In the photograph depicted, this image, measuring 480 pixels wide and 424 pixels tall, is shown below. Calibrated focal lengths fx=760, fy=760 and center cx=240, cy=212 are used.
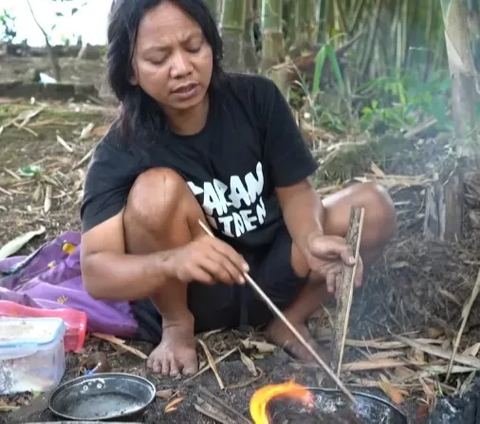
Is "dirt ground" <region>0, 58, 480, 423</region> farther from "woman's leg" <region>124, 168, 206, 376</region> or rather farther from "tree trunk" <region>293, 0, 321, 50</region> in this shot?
"tree trunk" <region>293, 0, 321, 50</region>

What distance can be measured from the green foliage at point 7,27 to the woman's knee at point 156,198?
395 cm

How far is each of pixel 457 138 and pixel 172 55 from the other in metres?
1.46

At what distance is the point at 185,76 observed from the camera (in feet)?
7.45

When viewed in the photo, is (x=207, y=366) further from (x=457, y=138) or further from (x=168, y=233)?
(x=457, y=138)

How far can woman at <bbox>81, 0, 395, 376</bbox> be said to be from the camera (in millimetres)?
2299

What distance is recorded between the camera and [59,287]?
116 inches

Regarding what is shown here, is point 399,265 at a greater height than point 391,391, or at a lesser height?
greater

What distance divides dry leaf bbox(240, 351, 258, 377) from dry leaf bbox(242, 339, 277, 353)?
61mm

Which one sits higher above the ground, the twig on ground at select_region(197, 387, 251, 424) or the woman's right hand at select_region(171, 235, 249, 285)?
the woman's right hand at select_region(171, 235, 249, 285)

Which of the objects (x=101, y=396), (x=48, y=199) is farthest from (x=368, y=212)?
(x=48, y=199)

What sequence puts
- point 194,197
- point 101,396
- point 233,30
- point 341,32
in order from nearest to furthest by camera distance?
point 101,396 → point 194,197 → point 233,30 → point 341,32

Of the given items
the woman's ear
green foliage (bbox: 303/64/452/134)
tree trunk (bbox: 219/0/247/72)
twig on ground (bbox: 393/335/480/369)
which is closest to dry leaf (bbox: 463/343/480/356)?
twig on ground (bbox: 393/335/480/369)

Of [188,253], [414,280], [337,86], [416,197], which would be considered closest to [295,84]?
[337,86]

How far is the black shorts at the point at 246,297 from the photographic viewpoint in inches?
103
